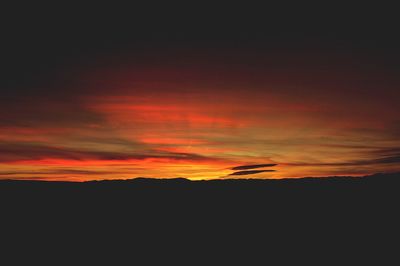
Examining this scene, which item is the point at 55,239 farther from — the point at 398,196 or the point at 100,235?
the point at 398,196

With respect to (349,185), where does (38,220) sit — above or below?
below

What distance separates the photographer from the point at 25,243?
58.8ft

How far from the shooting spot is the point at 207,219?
2183cm

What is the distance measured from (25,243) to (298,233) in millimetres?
10113

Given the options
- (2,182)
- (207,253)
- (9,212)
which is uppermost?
(2,182)

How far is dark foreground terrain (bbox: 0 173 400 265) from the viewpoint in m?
18.0

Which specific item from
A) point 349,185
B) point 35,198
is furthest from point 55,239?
Answer: point 349,185

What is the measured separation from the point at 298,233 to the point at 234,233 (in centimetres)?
255

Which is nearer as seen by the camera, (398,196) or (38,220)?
(38,220)

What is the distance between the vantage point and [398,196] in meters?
24.9

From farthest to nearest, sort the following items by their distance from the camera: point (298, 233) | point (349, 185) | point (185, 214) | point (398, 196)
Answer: point (349, 185) < point (398, 196) < point (185, 214) < point (298, 233)

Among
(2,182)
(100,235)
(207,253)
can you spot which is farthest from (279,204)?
(2,182)

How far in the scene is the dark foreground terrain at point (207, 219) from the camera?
709 inches

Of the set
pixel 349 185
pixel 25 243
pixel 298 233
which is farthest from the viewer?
pixel 349 185
